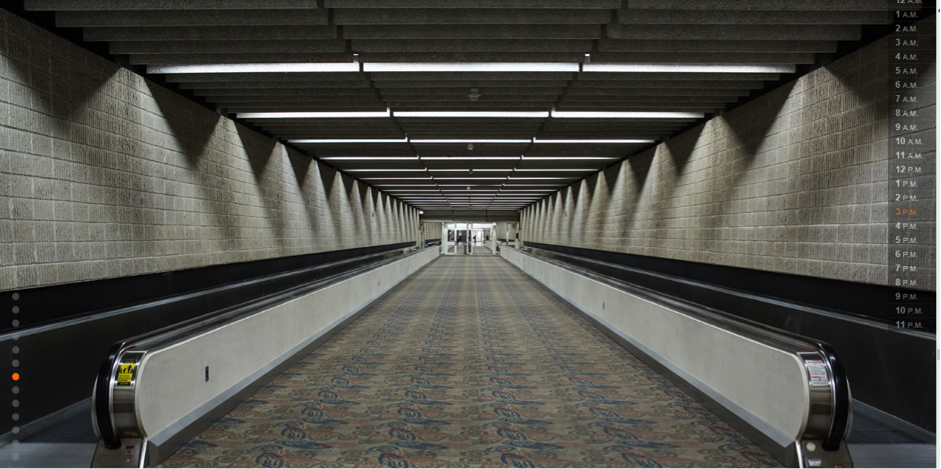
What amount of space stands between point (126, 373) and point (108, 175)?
2856 millimetres

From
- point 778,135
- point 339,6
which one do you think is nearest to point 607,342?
point 778,135

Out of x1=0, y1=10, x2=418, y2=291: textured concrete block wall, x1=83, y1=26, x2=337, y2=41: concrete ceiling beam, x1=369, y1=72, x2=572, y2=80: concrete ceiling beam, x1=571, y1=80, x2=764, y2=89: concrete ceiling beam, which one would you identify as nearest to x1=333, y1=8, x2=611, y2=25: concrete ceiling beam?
x1=83, y1=26, x2=337, y2=41: concrete ceiling beam

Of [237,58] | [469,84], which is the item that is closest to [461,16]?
[469,84]

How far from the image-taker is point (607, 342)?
18.5ft

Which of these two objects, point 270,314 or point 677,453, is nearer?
point 677,453

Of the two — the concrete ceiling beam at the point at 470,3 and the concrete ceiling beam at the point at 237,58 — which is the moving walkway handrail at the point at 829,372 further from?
the concrete ceiling beam at the point at 237,58

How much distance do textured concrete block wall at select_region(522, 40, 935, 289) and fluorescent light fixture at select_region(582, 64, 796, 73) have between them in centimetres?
33

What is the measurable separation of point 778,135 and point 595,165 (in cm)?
664

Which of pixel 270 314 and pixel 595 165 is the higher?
pixel 595 165

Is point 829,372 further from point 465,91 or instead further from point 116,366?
point 465,91

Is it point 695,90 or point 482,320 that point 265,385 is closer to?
point 482,320

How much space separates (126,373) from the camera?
2.52 m

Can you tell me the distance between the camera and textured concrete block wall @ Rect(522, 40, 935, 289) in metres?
4.02

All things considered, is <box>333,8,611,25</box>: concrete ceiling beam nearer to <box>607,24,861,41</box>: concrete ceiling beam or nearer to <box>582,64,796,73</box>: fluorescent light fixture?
<box>607,24,861,41</box>: concrete ceiling beam
